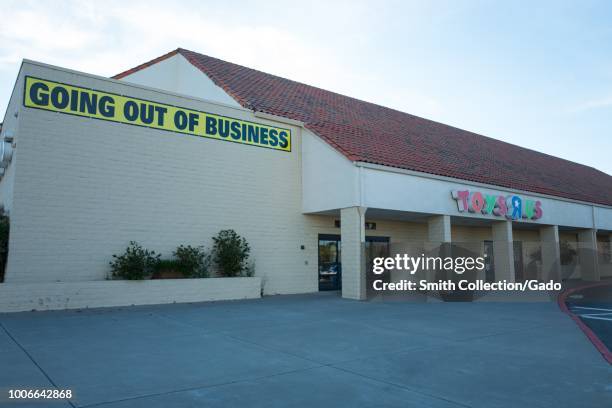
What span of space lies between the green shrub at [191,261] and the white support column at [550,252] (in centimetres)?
1771

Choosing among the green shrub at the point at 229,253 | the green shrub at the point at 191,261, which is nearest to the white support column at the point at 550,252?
the green shrub at the point at 229,253

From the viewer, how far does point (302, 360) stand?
6.67m

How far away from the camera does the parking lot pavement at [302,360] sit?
502cm

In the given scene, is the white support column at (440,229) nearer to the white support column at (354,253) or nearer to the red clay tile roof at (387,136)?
the red clay tile roof at (387,136)

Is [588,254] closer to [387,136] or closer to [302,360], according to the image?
[387,136]

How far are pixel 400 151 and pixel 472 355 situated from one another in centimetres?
1227

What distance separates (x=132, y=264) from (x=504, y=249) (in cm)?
1563

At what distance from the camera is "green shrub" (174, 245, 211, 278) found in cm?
1443

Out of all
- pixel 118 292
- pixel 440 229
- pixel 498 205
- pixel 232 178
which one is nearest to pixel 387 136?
pixel 440 229

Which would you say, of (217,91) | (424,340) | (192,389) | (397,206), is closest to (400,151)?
(397,206)

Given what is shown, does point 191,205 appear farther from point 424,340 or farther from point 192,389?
point 192,389

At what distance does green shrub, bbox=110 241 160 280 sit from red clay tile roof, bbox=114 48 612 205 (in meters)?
6.55

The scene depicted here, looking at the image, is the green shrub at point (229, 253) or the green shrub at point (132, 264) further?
the green shrub at point (229, 253)

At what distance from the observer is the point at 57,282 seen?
12.3 m
